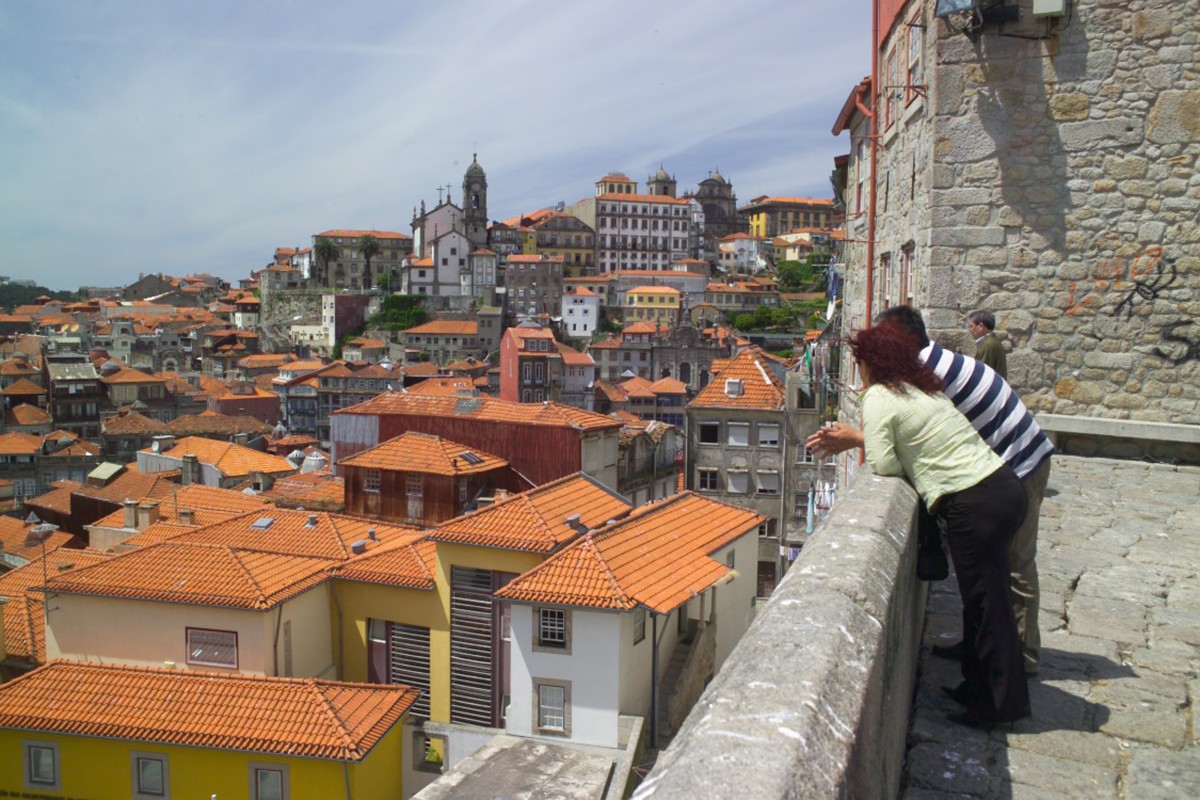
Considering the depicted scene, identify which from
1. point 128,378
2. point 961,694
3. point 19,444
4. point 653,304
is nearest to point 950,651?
point 961,694

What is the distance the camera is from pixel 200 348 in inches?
3981

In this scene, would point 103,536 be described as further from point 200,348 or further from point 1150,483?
point 200,348

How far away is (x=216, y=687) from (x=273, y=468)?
24942mm

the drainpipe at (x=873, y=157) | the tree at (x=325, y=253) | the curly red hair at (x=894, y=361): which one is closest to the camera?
the curly red hair at (x=894, y=361)

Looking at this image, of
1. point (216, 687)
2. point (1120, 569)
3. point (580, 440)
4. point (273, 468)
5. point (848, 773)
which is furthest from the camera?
point (273, 468)

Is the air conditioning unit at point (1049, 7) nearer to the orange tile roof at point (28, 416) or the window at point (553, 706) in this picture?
the window at point (553, 706)

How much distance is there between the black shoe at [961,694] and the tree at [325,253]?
4493 inches

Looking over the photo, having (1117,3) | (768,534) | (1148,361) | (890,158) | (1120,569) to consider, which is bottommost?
(768,534)

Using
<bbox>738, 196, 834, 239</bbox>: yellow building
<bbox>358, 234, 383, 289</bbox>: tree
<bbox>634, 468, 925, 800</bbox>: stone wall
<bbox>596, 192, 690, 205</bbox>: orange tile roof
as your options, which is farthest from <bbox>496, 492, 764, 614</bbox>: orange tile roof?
<bbox>738, 196, 834, 239</bbox>: yellow building

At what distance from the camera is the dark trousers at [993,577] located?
11.4 feet

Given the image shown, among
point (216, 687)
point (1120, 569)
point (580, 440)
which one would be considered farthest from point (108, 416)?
point (1120, 569)

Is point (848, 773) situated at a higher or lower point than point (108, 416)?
higher

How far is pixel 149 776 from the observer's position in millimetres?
14953

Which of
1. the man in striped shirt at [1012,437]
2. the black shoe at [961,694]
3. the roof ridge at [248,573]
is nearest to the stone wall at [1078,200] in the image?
the man in striped shirt at [1012,437]
